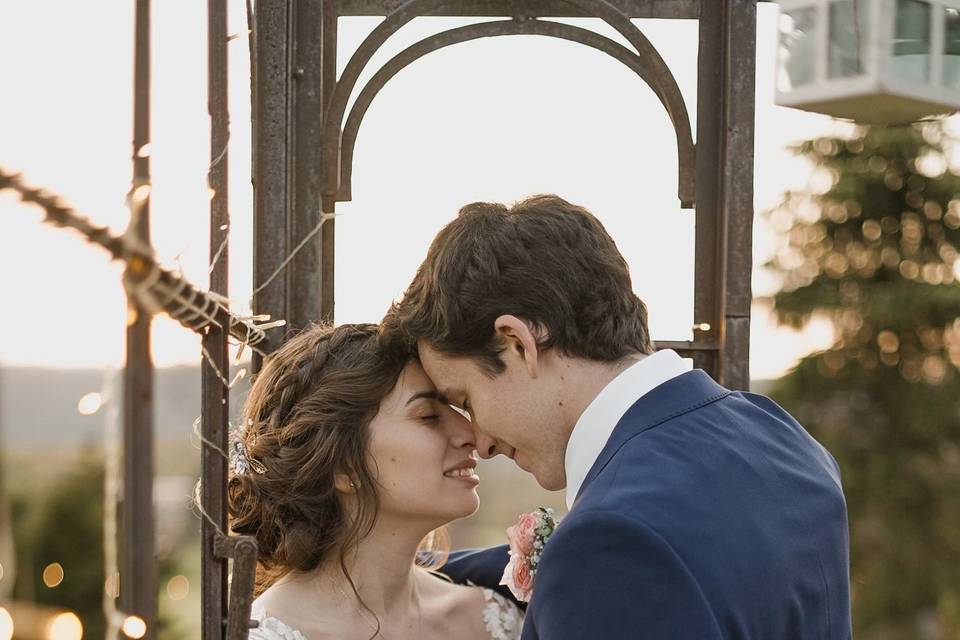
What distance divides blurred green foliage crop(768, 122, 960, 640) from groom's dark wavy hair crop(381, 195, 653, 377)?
37.7 feet

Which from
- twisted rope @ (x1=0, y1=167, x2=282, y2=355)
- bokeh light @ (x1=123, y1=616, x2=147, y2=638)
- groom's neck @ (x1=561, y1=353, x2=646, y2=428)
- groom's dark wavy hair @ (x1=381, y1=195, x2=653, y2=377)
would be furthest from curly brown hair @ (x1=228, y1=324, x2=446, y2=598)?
bokeh light @ (x1=123, y1=616, x2=147, y2=638)

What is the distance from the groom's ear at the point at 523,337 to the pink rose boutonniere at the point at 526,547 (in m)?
0.57

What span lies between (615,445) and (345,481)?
80cm

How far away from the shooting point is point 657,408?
2061mm

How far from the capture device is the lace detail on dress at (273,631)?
7.98ft

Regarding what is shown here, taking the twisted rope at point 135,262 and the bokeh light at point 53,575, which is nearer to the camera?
the twisted rope at point 135,262

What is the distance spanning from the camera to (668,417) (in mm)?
2047

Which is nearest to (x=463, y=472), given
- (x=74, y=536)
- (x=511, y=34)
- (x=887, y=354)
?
(x=511, y=34)

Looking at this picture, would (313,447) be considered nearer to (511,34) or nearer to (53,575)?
(511,34)

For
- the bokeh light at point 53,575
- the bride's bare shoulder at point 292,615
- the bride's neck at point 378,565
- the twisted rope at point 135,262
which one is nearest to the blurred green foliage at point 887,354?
the bokeh light at point 53,575

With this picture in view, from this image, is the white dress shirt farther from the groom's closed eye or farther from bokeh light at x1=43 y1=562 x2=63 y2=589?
bokeh light at x1=43 y1=562 x2=63 y2=589

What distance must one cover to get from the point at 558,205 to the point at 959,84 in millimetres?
759

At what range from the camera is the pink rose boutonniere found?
2.63 meters

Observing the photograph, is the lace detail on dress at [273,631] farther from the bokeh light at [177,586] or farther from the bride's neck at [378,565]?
the bokeh light at [177,586]
